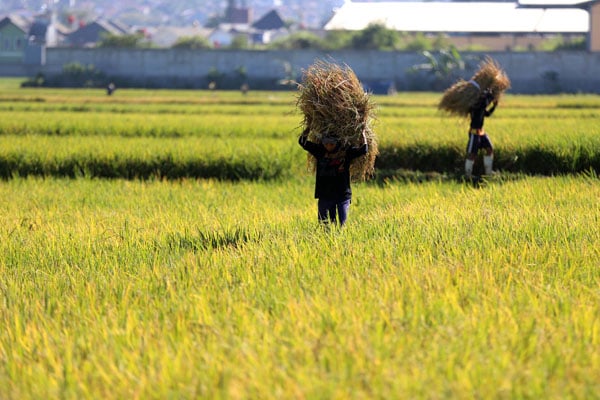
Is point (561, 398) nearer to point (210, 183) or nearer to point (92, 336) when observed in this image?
point (92, 336)

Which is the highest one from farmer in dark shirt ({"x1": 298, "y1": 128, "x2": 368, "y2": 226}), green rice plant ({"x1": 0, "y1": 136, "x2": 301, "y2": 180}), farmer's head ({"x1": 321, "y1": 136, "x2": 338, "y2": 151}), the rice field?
farmer's head ({"x1": 321, "y1": 136, "x2": 338, "y2": 151})

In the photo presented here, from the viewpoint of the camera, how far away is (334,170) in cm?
784

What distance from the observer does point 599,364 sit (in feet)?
12.4

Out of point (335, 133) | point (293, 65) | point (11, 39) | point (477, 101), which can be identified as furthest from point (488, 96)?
point (11, 39)

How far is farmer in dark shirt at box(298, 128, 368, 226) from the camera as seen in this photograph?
7844mm

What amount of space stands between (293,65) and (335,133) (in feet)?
166

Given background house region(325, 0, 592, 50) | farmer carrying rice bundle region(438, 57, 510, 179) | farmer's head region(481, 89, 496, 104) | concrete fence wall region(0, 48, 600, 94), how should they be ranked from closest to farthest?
farmer carrying rice bundle region(438, 57, 510, 179) < farmer's head region(481, 89, 496, 104) < concrete fence wall region(0, 48, 600, 94) < background house region(325, 0, 592, 50)

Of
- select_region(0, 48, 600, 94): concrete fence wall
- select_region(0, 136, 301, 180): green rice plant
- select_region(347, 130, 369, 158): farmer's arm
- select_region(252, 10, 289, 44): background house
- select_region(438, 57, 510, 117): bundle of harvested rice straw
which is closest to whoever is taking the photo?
select_region(347, 130, 369, 158): farmer's arm

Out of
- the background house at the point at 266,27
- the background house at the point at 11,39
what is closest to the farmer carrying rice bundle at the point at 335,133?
the background house at the point at 11,39

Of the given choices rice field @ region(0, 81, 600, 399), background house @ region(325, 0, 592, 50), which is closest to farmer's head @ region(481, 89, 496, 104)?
rice field @ region(0, 81, 600, 399)

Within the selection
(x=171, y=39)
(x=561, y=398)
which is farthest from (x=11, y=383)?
(x=171, y=39)

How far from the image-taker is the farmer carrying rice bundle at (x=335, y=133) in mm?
7844

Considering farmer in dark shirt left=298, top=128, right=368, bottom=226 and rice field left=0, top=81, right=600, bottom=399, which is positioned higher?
farmer in dark shirt left=298, top=128, right=368, bottom=226

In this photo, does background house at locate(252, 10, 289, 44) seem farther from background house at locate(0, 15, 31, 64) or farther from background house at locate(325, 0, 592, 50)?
A: background house at locate(325, 0, 592, 50)
